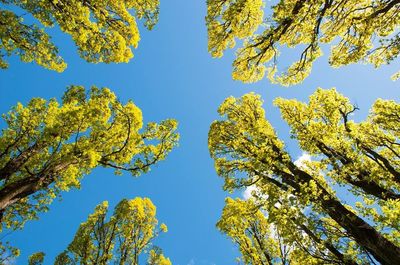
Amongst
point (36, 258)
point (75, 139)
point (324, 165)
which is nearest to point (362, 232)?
point (324, 165)

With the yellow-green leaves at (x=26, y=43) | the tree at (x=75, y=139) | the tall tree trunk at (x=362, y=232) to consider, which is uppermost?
the yellow-green leaves at (x=26, y=43)

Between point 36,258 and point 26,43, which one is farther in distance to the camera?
point 36,258

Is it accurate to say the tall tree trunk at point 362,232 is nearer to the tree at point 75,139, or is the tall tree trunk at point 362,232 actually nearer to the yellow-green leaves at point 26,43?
the tree at point 75,139

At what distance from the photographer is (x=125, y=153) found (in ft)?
29.7

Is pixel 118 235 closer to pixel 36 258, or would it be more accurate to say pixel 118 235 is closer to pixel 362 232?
pixel 36 258

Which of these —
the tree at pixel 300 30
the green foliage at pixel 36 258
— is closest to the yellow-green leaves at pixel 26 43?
the tree at pixel 300 30

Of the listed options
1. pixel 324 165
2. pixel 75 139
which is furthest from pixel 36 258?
pixel 324 165

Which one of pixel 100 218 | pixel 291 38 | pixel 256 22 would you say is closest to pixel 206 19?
pixel 256 22

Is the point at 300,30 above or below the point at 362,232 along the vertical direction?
above

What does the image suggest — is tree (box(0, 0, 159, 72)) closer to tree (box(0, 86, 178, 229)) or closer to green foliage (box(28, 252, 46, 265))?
tree (box(0, 86, 178, 229))

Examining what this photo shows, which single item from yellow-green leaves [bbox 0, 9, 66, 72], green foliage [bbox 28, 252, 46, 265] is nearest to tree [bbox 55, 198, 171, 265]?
green foliage [bbox 28, 252, 46, 265]

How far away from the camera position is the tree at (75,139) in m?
7.55

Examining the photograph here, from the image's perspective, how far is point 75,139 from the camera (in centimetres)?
727

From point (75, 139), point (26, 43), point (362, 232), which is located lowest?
point (362, 232)
